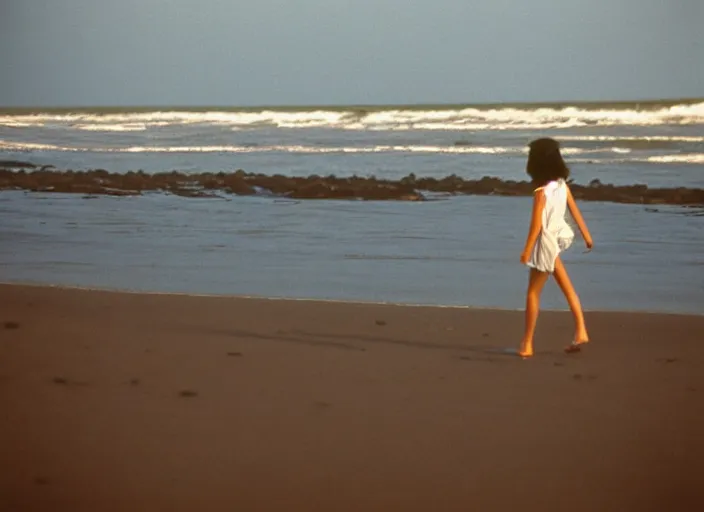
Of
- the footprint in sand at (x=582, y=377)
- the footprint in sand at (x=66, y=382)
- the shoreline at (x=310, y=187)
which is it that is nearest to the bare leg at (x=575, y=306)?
the footprint in sand at (x=582, y=377)

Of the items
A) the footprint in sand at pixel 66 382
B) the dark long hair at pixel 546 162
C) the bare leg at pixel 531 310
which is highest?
the dark long hair at pixel 546 162

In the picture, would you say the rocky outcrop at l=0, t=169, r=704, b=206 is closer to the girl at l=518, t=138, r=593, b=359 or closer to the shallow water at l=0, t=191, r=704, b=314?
the shallow water at l=0, t=191, r=704, b=314

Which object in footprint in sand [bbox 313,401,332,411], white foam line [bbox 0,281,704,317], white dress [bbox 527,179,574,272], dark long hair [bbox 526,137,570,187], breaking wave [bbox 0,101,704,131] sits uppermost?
breaking wave [bbox 0,101,704,131]

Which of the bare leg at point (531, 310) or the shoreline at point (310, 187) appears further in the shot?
the shoreline at point (310, 187)

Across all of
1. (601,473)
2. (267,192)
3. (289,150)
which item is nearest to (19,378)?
(601,473)

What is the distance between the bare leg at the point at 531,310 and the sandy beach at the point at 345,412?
0.37ft

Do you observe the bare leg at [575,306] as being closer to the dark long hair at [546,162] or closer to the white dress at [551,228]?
the white dress at [551,228]

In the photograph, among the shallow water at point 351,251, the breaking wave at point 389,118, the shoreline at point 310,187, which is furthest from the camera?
the breaking wave at point 389,118

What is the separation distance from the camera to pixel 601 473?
3084mm

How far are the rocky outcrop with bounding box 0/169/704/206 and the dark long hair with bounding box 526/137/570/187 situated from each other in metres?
7.48

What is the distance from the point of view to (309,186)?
14398 millimetres

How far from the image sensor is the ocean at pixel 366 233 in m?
6.85

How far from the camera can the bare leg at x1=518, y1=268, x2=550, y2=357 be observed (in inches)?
187

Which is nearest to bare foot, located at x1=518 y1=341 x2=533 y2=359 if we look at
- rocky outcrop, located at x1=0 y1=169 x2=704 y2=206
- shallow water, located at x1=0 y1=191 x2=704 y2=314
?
shallow water, located at x1=0 y1=191 x2=704 y2=314
